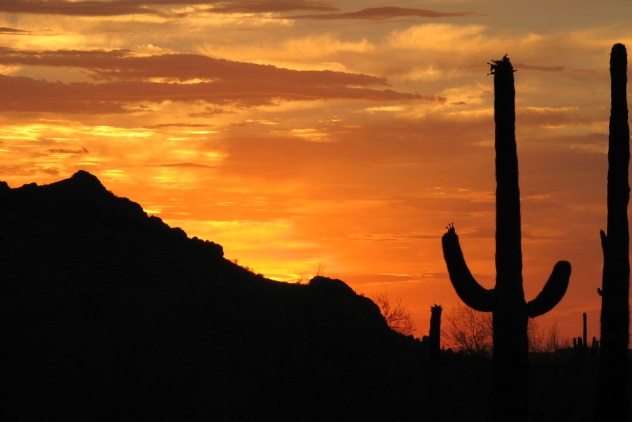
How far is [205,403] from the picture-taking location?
108 ft

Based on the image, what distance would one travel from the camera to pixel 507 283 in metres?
14.7

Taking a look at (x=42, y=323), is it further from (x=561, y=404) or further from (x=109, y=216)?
(x=561, y=404)

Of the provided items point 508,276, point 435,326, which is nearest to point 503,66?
point 508,276

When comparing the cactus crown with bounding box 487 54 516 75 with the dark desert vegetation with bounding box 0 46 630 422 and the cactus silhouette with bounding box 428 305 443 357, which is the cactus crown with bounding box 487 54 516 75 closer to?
the dark desert vegetation with bounding box 0 46 630 422

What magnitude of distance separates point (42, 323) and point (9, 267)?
4.53 meters

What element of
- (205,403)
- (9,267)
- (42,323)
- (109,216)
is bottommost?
(205,403)

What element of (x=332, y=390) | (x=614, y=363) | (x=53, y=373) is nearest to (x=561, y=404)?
(x=332, y=390)

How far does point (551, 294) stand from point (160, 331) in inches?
1024

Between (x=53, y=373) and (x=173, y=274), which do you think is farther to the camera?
(x=173, y=274)

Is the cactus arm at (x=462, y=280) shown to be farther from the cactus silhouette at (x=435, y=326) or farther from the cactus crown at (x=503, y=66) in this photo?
the cactus silhouette at (x=435, y=326)

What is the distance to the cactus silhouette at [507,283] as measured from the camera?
14.5 metres

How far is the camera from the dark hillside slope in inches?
1207

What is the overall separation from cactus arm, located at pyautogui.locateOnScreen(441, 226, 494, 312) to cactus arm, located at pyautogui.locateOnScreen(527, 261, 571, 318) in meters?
0.76

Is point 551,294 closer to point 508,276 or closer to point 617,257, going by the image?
point 508,276
